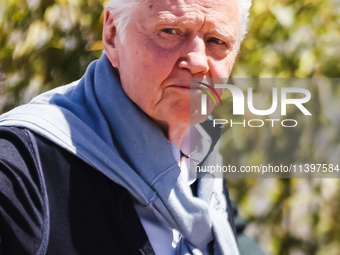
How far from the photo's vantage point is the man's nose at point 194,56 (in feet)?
4.70

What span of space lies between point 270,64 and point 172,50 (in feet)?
4.41

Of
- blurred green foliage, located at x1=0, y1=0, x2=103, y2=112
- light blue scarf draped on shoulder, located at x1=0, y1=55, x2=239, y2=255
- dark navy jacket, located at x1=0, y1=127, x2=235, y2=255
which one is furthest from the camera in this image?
blurred green foliage, located at x1=0, y1=0, x2=103, y2=112

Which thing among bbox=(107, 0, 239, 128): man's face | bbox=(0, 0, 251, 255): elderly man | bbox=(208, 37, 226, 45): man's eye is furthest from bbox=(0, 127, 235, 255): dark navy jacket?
bbox=(208, 37, 226, 45): man's eye

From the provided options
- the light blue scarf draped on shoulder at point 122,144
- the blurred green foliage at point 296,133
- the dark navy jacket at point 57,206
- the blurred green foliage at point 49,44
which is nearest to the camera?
the dark navy jacket at point 57,206

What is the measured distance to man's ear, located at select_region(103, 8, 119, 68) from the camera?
5.07 ft

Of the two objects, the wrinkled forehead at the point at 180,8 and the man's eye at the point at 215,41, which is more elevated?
the wrinkled forehead at the point at 180,8

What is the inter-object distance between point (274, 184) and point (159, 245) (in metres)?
1.41

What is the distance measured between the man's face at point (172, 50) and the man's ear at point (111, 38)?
0.05 m

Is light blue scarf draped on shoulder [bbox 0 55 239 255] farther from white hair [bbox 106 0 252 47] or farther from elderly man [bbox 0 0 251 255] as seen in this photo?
white hair [bbox 106 0 252 47]

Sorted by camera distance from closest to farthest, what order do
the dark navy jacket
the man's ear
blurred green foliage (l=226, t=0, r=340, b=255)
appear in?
the dark navy jacket
the man's ear
blurred green foliage (l=226, t=0, r=340, b=255)

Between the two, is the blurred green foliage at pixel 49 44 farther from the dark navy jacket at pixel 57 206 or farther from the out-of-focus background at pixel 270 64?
the dark navy jacket at pixel 57 206

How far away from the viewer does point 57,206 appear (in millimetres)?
1312

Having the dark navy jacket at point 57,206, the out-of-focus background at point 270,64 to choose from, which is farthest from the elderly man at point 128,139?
the out-of-focus background at point 270,64

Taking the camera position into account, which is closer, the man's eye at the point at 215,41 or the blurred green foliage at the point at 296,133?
the man's eye at the point at 215,41
